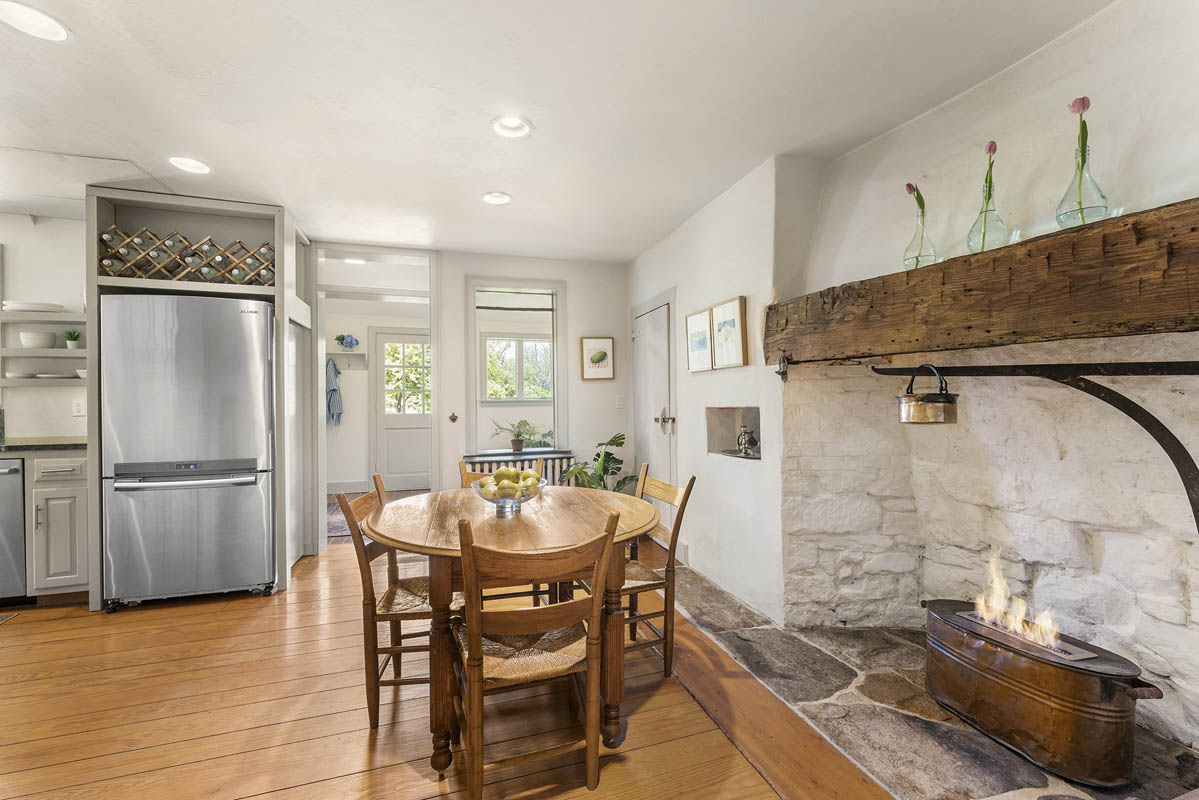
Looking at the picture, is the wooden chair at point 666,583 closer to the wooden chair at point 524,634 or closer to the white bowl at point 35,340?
the wooden chair at point 524,634

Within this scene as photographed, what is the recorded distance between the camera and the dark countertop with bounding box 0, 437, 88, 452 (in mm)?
3018

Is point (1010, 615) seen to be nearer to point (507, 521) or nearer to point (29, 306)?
point (507, 521)

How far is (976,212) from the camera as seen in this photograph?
2.07 m

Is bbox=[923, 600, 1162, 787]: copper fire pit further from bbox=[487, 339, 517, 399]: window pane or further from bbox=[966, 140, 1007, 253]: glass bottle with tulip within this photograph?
bbox=[487, 339, 517, 399]: window pane

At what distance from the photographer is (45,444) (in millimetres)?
3049

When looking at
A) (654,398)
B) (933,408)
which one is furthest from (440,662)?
(654,398)

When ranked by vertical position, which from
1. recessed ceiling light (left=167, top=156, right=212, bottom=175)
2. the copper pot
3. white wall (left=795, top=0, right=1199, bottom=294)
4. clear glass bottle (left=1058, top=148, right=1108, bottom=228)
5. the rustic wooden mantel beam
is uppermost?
recessed ceiling light (left=167, top=156, right=212, bottom=175)

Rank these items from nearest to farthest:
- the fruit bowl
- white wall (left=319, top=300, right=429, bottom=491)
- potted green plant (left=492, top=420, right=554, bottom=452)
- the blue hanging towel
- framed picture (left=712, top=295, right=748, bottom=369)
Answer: the fruit bowl, framed picture (left=712, top=295, right=748, bottom=369), potted green plant (left=492, top=420, right=554, bottom=452), the blue hanging towel, white wall (left=319, top=300, right=429, bottom=491)

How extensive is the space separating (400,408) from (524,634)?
19.9ft

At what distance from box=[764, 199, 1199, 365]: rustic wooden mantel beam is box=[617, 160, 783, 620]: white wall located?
2.00 feet

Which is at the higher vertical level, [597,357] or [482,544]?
[597,357]

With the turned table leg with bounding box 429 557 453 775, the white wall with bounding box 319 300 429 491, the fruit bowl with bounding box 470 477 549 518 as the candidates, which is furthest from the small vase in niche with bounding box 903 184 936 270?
the white wall with bounding box 319 300 429 491

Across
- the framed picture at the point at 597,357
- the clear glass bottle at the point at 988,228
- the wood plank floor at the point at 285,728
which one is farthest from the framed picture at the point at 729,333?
the framed picture at the point at 597,357

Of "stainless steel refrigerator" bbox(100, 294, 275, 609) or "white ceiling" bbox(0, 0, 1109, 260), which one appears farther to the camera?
"stainless steel refrigerator" bbox(100, 294, 275, 609)
